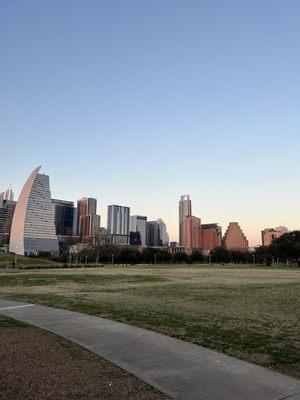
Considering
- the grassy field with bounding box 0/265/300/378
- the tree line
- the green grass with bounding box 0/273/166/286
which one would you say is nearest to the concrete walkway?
the grassy field with bounding box 0/265/300/378

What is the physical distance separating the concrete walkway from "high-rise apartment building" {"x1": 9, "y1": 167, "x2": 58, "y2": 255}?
566 feet

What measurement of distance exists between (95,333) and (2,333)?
7.34 feet

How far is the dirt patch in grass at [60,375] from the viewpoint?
5.55m

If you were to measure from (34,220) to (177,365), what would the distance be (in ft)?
592

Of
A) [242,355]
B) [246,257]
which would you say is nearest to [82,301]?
[242,355]

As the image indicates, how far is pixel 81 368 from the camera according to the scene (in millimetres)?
6816

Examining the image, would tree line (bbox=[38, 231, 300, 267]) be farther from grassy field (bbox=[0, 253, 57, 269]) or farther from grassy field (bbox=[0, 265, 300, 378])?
grassy field (bbox=[0, 265, 300, 378])

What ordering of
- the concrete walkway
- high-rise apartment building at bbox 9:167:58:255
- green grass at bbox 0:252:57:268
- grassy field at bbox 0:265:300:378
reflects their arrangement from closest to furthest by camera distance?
the concrete walkway < grassy field at bbox 0:265:300:378 < green grass at bbox 0:252:57:268 < high-rise apartment building at bbox 9:167:58:255

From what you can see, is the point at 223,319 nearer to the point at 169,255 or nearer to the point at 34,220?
the point at 169,255

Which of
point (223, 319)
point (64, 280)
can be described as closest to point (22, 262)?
point (64, 280)

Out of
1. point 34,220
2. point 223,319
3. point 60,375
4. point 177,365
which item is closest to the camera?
point 60,375

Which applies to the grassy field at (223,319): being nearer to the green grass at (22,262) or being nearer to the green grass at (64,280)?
the green grass at (64,280)

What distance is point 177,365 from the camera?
7.15 meters

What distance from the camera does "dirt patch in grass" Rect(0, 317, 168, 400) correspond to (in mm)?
5551
